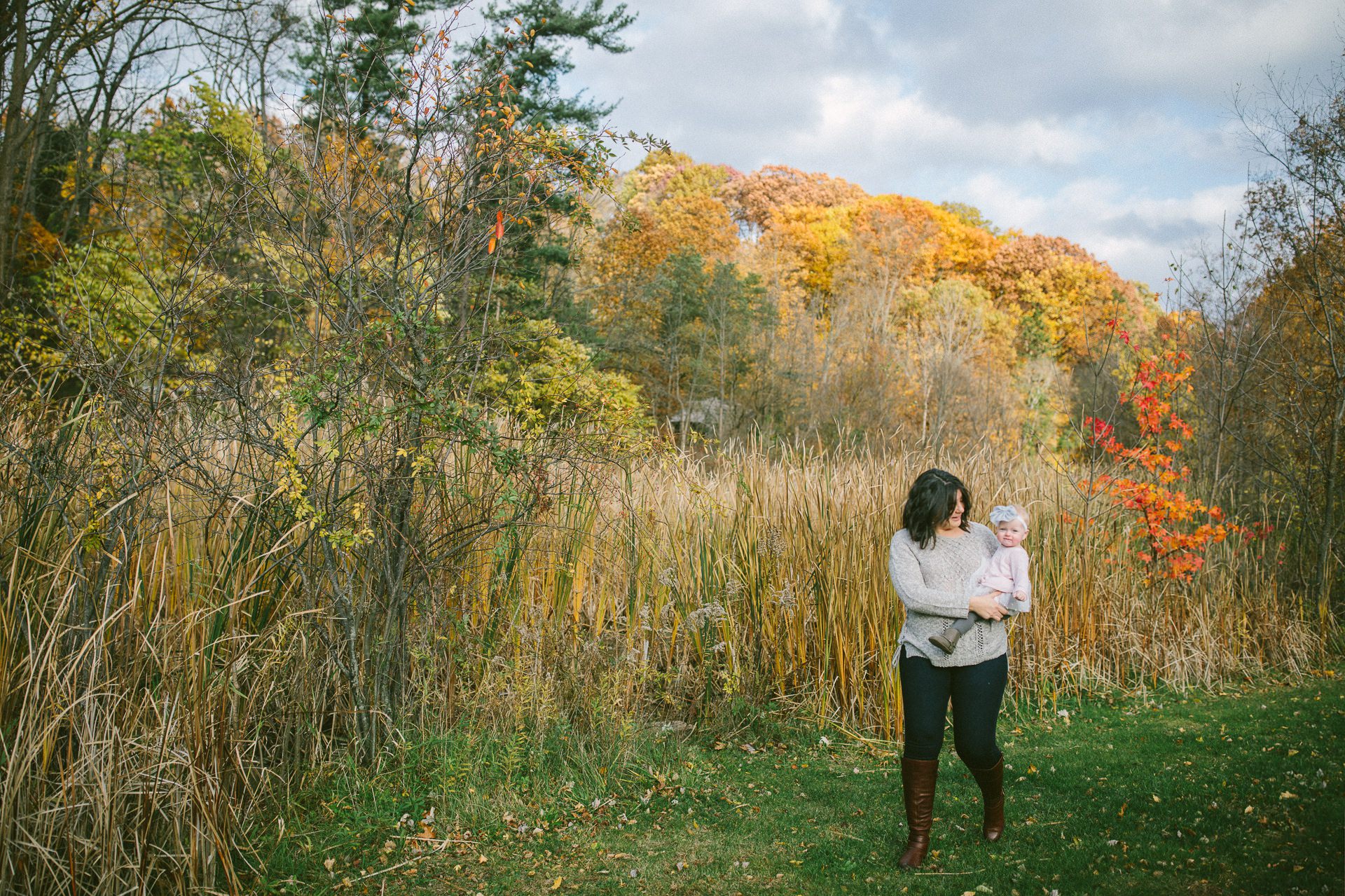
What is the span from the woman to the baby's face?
0.36ft

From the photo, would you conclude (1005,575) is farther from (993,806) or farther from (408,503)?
(408,503)

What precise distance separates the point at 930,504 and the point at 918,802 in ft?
3.78

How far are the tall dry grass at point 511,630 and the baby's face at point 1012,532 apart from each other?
1638 millimetres

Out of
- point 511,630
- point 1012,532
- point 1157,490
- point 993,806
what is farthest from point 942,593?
point 1157,490

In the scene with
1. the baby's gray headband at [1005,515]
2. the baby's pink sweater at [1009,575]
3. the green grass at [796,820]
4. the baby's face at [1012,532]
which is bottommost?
the green grass at [796,820]

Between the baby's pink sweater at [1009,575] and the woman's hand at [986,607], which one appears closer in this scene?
the woman's hand at [986,607]

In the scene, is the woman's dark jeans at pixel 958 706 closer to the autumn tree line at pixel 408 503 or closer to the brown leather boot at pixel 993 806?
the brown leather boot at pixel 993 806

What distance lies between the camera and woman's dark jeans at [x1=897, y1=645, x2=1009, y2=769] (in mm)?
3223

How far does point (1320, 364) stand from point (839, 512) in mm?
6106

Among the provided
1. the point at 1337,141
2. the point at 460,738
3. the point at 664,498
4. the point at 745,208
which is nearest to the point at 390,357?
the point at 460,738

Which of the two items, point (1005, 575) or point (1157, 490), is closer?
point (1005, 575)

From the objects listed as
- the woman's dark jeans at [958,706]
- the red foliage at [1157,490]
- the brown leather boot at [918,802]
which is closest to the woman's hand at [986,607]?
the woman's dark jeans at [958,706]

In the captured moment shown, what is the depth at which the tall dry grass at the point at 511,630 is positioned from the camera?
9.34ft

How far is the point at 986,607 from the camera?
3191 millimetres
